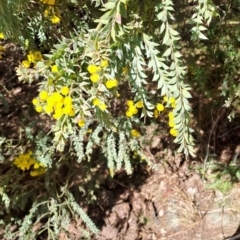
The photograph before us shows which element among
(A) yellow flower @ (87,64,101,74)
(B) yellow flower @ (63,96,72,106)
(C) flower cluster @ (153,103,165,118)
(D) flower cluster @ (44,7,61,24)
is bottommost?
(C) flower cluster @ (153,103,165,118)

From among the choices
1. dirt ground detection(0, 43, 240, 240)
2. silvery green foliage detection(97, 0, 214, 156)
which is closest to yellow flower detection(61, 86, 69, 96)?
silvery green foliage detection(97, 0, 214, 156)

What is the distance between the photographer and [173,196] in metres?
3.10

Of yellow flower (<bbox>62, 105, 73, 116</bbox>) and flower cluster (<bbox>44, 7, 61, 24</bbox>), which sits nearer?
yellow flower (<bbox>62, 105, 73, 116</bbox>)

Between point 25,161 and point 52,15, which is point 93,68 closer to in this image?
point 52,15

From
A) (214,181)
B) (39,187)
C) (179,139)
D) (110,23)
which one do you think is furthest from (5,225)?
(110,23)

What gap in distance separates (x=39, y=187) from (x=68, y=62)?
1.46 m

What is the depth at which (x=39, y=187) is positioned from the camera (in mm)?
2926

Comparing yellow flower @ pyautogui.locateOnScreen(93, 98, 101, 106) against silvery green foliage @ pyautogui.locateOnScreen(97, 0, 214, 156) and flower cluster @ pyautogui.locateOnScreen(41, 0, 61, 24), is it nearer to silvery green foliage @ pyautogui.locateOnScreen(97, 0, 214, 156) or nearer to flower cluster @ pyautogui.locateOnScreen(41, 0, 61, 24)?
silvery green foliage @ pyautogui.locateOnScreen(97, 0, 214, 156)

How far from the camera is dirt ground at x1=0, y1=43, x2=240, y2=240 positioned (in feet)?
9.70

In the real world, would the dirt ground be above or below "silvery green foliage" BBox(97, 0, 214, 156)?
below

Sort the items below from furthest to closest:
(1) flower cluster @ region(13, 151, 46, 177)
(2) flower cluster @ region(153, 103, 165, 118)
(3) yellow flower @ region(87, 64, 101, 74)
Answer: (1) flower cluster @ region(13, 151, 46, 177), (2) flower cluster @ region(153, 103, 165, 118), (3) yellow flower @ region(87, 64, 101, 74)

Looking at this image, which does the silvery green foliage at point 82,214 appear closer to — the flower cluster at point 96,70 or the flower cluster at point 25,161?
the flower cluster at point 25,161

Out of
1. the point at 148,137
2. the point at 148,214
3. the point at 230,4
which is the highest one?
the point at 230,4

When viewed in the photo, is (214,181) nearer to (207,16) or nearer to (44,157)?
(44,157)
